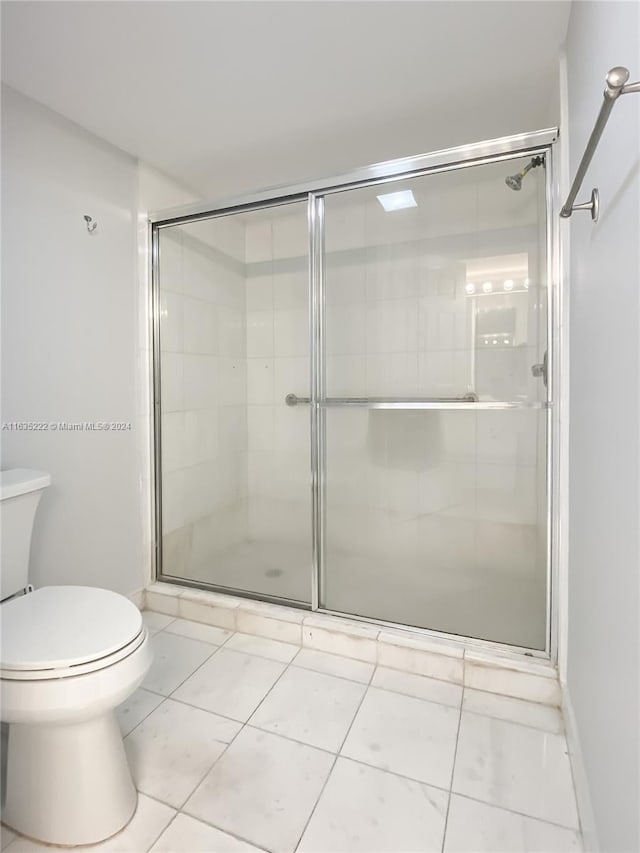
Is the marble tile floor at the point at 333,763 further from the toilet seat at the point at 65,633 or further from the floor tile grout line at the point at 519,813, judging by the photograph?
the toilet seat at the point at 65,633

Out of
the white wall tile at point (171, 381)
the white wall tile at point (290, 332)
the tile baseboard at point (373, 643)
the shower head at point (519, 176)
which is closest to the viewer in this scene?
the tile baseboard at point (373, 643)

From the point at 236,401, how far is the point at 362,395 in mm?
772

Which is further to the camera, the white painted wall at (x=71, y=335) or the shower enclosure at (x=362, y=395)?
the shower enclosure at (x=362, y=395)

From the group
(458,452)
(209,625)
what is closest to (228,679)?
(209,625)

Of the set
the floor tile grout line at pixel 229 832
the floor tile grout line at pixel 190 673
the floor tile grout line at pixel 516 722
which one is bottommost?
the floor tile grout line at pixel 229 832

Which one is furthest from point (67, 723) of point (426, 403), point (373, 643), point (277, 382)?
point (277, 382)

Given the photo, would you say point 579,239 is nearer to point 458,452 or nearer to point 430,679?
point 458,452

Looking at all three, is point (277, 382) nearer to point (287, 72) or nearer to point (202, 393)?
point (202, 393)

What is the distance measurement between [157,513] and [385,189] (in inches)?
72.4

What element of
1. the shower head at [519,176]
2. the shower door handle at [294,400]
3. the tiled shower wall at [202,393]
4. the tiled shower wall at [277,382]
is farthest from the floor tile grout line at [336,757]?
the shower head at [519,176]

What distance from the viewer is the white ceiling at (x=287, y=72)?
125 centimetres

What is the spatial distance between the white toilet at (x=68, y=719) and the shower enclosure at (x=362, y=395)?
93cm

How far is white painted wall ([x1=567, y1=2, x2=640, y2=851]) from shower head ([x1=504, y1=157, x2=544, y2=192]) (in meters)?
0.30

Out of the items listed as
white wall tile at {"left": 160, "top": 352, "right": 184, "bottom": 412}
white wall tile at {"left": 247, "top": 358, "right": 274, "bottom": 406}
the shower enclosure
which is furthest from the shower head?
white wall tile at {"left": 160, "top": 352, "right": 184, "bottom": 412}
